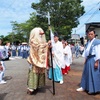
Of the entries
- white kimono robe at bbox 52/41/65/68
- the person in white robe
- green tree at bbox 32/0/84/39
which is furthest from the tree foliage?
the person in white robe

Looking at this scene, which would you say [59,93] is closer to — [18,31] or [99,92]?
[99,92]

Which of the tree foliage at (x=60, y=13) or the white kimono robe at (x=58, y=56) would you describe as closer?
the white kimono robe at (x=58, y=56)

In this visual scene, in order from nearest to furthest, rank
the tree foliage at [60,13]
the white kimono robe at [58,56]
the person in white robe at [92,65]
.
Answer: the person in white robe at [92,65]
the white kimono robe at [58,56]
the tree foliage at [60,13]

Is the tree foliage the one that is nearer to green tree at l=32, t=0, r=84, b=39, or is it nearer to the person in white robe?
green tree at l=32, t=0, r=84, b=39

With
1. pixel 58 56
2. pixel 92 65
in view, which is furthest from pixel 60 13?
pixel 92 65

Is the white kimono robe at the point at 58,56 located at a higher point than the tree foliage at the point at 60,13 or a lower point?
lower

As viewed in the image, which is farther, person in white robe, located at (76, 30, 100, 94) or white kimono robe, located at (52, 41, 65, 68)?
white kimono robe, located at (52, 41, 65, 68)

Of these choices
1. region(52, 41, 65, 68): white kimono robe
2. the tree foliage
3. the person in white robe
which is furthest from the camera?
the tree foliage

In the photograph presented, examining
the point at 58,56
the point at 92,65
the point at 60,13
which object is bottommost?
the point at 92,65

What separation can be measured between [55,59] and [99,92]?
2632 mm

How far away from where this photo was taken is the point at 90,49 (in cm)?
844

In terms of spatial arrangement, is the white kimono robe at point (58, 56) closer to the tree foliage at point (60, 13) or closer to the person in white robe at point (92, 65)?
the person in white robe at point (92, 65)

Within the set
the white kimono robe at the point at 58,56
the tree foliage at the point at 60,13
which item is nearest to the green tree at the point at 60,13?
the tree foliage at the point at 60,13

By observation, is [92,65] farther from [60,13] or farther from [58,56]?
[60,13]
